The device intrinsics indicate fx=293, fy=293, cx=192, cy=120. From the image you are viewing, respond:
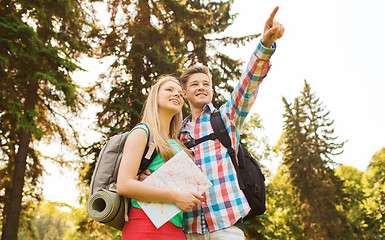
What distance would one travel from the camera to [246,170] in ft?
8.15

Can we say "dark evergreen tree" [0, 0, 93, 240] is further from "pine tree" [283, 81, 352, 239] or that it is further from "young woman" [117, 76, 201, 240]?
"pine tree" [283, 81, 352, 239]

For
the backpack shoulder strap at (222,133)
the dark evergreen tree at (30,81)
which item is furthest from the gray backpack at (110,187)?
the dark evergreen tree at (30,81)

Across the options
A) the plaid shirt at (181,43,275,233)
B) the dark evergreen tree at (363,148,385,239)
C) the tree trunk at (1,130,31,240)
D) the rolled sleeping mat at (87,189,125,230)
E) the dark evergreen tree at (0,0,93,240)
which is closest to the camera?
the rolled sleeping mat at (87,189,125,230)

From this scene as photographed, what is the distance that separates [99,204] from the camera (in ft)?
6.47

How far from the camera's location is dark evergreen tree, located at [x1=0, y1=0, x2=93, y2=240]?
739 centimetres

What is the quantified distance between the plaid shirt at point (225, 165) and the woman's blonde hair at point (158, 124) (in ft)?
0.56

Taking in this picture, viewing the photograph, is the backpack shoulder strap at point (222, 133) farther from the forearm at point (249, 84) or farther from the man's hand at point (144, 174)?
the man's hand at point (144, 174)

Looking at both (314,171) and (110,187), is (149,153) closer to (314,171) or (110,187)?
(110,187)

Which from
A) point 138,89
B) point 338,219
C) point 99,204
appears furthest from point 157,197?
point 338,219

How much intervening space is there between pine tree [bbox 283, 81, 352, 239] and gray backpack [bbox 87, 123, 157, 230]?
20.3m

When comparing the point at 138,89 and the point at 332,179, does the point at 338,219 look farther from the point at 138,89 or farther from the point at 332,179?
the point at 138,89

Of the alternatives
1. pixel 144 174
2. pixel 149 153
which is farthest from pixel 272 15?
pixel 144 174

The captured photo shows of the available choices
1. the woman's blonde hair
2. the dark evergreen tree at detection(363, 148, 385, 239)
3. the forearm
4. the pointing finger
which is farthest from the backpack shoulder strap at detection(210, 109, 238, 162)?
the dark evergreen tree at detection(363, 148, 385, 239)

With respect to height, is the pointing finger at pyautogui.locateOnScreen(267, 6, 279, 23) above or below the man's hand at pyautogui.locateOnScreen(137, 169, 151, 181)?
above
